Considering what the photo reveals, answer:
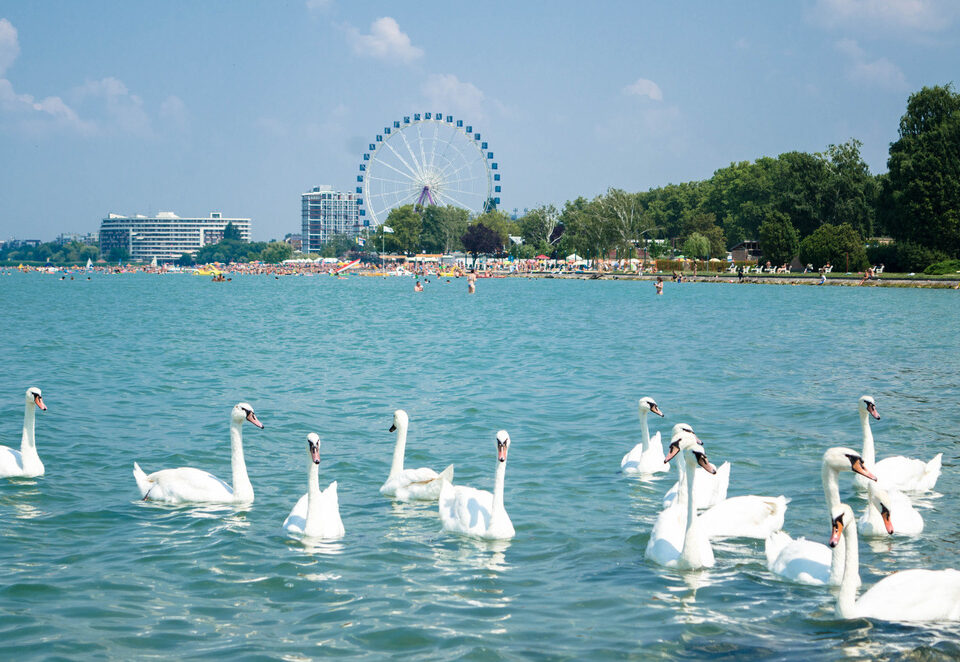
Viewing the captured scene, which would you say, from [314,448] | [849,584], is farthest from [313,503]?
[849,584]

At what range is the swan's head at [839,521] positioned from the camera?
24.9ft

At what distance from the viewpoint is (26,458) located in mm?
12469

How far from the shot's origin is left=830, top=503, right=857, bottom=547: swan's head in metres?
7.60

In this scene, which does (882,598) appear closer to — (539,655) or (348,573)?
(539,655)

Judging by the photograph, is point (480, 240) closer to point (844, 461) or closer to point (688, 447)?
point (688, 447)

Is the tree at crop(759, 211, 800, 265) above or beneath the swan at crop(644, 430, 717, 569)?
above

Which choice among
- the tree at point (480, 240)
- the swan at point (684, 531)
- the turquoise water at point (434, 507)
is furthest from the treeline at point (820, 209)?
the swan at point (684, 531)

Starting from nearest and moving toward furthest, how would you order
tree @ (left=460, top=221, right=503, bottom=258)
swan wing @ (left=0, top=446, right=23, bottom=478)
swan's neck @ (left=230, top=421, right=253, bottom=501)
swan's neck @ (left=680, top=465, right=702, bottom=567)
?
1. swan's neck @ (left=680, top=465, right=702, bottom=567)
2. swan's neck @ (left=230, top=421, right=253, bottom=501)
3. swan wing @ (left=0, top=446, right=23, bottom=478)
4. tree @ (left=460, top=221, right=503, bottom=258)

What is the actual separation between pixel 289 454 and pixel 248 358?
15.7 metres

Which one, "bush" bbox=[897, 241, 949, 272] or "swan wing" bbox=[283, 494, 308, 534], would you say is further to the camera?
"bush" bbox=[897, 241, 949, 272]

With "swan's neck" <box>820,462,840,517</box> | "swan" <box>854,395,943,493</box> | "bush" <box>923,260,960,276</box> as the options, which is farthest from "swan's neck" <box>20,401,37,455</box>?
"bush" <box>923,260,960,276</box>

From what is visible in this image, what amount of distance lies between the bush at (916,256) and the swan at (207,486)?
84518 millimetres

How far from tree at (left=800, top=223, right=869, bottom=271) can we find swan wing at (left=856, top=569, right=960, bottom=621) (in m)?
95.2

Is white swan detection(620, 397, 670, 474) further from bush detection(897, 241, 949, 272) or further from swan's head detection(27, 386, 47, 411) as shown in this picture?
bush detection(897, 241, 949, 272)
